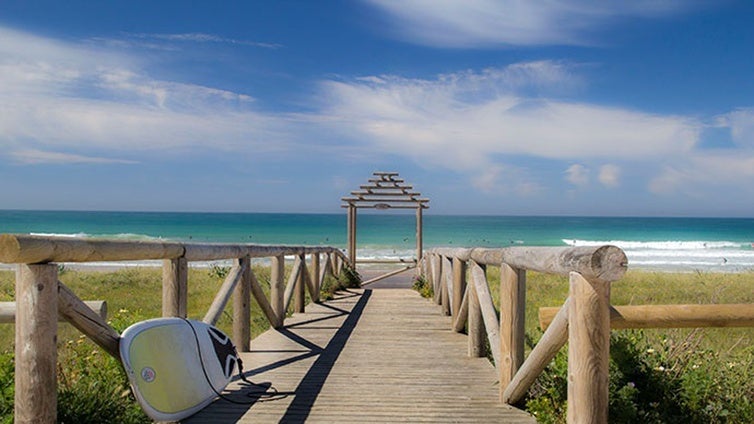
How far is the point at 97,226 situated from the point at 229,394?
78289mm

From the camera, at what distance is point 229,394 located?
4188 mm

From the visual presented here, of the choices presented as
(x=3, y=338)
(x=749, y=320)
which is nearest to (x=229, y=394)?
(x=749, y=320)

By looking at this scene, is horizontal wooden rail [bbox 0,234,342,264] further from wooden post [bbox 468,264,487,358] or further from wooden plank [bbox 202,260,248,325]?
wooden post [bbox 468,264,487,358]

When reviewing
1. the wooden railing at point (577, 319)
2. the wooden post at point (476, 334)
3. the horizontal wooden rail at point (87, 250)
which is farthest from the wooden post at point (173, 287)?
the wooden post at point (476, 334)

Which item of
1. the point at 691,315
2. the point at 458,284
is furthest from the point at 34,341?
the point at 458,284

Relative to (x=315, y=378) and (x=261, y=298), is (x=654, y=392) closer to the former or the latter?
(x=315, y=378)

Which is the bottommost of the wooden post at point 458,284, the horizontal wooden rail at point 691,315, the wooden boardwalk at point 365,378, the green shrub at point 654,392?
the wooden boardwalk at point 365,378

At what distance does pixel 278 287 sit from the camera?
23.4ft

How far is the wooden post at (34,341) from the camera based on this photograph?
2.42 metres

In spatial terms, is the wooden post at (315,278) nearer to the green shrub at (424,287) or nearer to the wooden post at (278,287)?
the green shrub at (424,287)

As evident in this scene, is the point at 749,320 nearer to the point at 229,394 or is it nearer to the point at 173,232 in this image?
the point at 229,394

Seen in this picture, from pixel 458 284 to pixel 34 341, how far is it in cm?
535

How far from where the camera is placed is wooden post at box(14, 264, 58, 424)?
2.42m

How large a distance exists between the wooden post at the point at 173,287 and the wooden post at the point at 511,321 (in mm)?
2103
